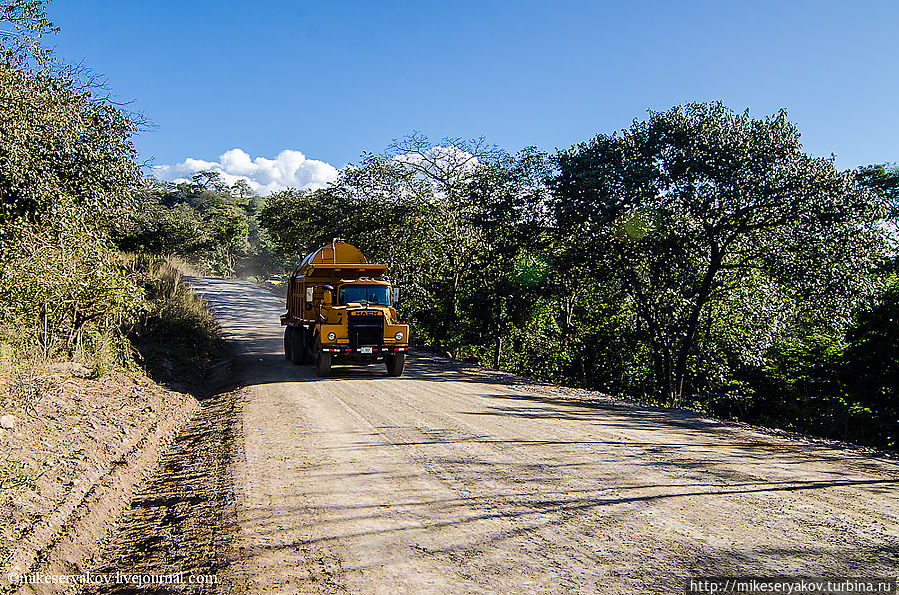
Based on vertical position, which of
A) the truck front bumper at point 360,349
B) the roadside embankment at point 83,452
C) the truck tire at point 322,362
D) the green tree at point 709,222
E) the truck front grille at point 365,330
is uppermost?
the green tree at point 709,222

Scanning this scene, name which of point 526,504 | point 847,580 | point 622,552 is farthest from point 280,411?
point 847,580

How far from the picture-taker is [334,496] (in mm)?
5617

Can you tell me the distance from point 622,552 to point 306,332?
Result: 1335 cm

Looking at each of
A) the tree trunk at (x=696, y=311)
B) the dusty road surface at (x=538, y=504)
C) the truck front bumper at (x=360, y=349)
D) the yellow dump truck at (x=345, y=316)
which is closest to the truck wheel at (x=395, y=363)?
the yellow dump truck at (x=345, y=316)

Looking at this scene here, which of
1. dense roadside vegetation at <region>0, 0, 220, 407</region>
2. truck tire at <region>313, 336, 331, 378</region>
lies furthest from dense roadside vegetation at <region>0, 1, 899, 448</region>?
truck tire at <region>313, 336, 331, 378</region>

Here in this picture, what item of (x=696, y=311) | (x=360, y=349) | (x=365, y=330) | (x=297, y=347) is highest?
(x=696, y=311)

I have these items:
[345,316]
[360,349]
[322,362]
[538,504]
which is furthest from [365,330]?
[538,504]

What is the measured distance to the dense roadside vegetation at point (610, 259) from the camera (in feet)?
31.8

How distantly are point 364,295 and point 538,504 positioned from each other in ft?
33.7

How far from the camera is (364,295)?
1496 centimetres

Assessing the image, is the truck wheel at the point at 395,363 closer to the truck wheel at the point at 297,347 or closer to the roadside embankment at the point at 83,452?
the truck wheel at the point at 297,347

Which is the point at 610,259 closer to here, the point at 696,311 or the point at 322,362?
the point at 696,311

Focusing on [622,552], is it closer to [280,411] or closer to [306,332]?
[280,411]

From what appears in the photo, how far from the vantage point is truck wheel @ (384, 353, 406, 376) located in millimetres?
14580
